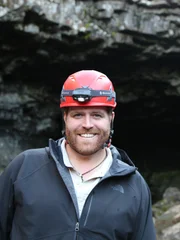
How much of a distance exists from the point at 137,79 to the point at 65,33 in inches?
135

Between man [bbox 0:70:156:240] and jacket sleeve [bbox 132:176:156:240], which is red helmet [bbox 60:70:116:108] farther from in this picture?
jacket sleeve [bbox 132:176:156:240]

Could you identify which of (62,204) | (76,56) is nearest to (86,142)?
(62,204)

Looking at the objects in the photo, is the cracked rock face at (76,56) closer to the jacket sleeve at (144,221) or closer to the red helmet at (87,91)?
the red helmet at (87,91)

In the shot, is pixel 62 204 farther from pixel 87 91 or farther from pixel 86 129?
pixel 87 91

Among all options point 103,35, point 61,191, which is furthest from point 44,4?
point 61,191

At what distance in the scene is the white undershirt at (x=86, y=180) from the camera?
7.59ft

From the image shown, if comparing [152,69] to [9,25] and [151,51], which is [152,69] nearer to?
[151,51]

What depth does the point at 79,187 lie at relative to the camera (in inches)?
92.4

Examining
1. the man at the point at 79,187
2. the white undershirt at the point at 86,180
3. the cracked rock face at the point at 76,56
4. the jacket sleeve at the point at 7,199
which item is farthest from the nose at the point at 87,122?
the cracked rock face at the point at 76,56

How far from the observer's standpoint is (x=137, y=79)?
39.1 ft

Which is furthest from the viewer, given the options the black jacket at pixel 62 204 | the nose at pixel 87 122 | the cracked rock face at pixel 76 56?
the cracked rock face at pixel 76 56

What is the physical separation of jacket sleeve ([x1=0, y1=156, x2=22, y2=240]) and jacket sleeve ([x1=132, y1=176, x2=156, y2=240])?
31.2 inches

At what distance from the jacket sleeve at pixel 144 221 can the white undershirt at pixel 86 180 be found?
28 centimetres

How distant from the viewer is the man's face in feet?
7.78
